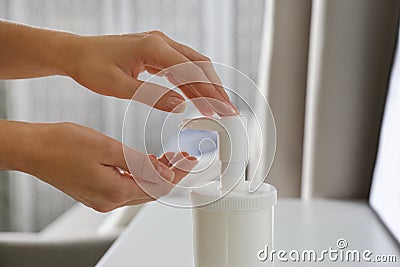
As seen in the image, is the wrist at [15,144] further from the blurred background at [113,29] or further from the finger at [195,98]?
the blurred background at [113,29]

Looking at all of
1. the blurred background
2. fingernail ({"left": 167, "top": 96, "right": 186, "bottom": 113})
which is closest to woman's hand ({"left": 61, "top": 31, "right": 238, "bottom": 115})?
fingernail ({"left": 167, "top": 96, "right": 186, "bottom": 113})

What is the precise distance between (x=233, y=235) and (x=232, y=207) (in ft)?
0.08

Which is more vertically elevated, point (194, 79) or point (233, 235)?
point (194, 79)

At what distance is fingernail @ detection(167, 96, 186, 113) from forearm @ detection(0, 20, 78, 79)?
134 millimetres

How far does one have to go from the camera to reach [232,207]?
478 mm

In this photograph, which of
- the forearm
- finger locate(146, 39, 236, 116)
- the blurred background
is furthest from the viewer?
the blurred background

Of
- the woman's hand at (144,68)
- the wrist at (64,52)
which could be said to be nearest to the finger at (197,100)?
the woman's hand at (144,68)

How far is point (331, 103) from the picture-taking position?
100cm

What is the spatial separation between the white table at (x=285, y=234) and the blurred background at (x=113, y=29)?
1457 mm

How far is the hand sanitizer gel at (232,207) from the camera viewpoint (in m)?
0.48

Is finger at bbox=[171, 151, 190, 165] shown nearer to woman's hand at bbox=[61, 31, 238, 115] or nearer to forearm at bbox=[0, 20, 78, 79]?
woman's hand at bbox=[61, 31, 238, 115]

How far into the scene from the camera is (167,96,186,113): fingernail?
47 cm

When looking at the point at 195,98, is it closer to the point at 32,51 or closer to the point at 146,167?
the point at 146,167
